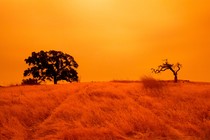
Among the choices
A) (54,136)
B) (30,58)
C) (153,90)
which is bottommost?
(54,136)

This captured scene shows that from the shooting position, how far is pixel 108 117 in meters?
14.6

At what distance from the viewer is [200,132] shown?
1205 cm

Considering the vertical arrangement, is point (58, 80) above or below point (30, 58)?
below

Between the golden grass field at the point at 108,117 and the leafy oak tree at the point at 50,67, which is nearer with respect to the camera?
the golden grass field at the point at 108,117

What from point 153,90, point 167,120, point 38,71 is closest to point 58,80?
point 38,71

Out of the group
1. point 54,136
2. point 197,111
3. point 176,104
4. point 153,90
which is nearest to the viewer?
point 54,136

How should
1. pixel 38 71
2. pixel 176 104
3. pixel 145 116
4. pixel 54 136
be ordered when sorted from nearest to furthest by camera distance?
1. pixel 54 136
2. pixel 145 116
3. pixel 176 104
4. pixel 38 71

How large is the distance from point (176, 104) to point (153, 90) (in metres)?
5.35

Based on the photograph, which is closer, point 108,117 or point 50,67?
point 108,117

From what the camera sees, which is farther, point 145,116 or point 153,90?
point 153,90

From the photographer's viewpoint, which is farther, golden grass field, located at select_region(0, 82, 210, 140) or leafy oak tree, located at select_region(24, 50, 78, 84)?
leafy oak tree, located at select_region(24, 50, 78, 84)

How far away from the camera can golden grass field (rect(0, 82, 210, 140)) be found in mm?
11969

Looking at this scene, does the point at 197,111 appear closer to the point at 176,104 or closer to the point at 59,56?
the point at 176,104

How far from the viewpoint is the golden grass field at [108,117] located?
12.0 metres
